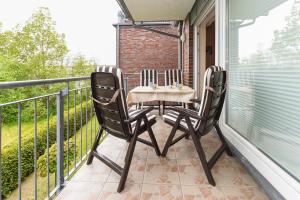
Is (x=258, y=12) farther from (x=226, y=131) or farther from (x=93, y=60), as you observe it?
(x=93, y=60)

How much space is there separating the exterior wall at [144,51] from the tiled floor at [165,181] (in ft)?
20.0

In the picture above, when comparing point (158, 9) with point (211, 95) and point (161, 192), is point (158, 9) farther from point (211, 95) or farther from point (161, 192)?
point (161, 192)

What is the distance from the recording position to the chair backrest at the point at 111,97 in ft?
6.50

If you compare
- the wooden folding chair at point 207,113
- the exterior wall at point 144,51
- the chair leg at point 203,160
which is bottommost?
the chair leg at point 203,160

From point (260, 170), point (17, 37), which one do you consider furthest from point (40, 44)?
point (260, 170)

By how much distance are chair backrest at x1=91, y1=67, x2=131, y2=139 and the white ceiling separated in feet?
10.2

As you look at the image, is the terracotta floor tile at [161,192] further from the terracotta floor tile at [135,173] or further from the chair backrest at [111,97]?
the chair backrest at [111,97]

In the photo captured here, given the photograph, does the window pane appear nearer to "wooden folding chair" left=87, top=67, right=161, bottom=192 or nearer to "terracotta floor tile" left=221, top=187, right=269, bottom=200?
"terracotta floor tile" left=221, top=187, right=269, bottom=200

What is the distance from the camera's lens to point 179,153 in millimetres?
2770

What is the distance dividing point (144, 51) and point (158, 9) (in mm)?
3409

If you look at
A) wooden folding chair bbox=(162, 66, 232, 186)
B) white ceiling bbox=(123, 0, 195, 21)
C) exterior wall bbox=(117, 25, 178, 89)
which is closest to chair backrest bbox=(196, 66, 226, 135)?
wooden folding chair bbox=(162, 66, 232, 186)

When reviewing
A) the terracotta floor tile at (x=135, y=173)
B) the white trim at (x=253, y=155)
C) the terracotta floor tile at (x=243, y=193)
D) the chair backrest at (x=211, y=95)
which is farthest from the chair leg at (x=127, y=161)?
the white trim at (x=253, y=155)

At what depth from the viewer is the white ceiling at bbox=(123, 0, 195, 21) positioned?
4746 mm

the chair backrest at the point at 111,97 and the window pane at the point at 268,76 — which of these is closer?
the window pane at the point at 268,76
